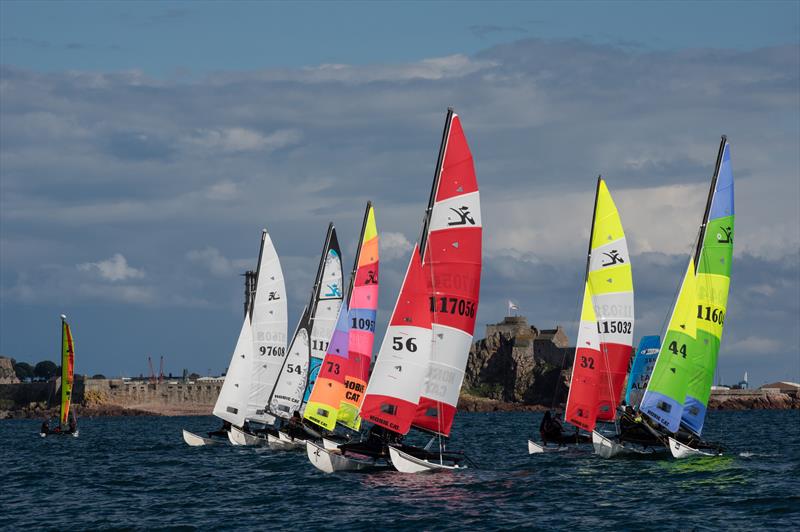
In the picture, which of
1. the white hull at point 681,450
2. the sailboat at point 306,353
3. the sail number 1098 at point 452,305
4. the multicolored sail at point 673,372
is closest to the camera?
the sail number 1098 at point 452,305

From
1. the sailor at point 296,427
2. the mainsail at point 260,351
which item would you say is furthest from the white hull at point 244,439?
the sailor at point 296,427

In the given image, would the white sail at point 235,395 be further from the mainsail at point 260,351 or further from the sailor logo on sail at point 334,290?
the sailor logo on sail at point 334,290

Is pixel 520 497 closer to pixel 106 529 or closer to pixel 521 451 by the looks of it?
pixel 106 529

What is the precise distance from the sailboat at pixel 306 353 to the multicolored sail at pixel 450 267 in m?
15.8

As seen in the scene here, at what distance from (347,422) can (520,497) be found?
1225cm

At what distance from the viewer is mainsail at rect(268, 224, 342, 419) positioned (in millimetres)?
52219

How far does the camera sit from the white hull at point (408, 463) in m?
35.8

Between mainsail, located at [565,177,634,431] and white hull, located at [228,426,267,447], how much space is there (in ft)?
49.8

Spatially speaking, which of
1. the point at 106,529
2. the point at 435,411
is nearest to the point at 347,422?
the point at 435,411

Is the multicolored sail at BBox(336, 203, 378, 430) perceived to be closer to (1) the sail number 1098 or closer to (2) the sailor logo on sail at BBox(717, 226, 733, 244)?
(1) the sail number 1098

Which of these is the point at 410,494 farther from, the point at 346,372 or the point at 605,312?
the point at 605,312

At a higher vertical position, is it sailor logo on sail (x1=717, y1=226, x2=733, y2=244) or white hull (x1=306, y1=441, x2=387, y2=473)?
sailor logo on sail (x1=717, y1=226, x2=733, y2=244)

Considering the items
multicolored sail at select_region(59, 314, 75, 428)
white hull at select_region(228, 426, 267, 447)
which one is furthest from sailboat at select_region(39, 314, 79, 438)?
white hull at select_region(228, 426, 267, 447)

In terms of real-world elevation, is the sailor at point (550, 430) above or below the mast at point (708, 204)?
below
